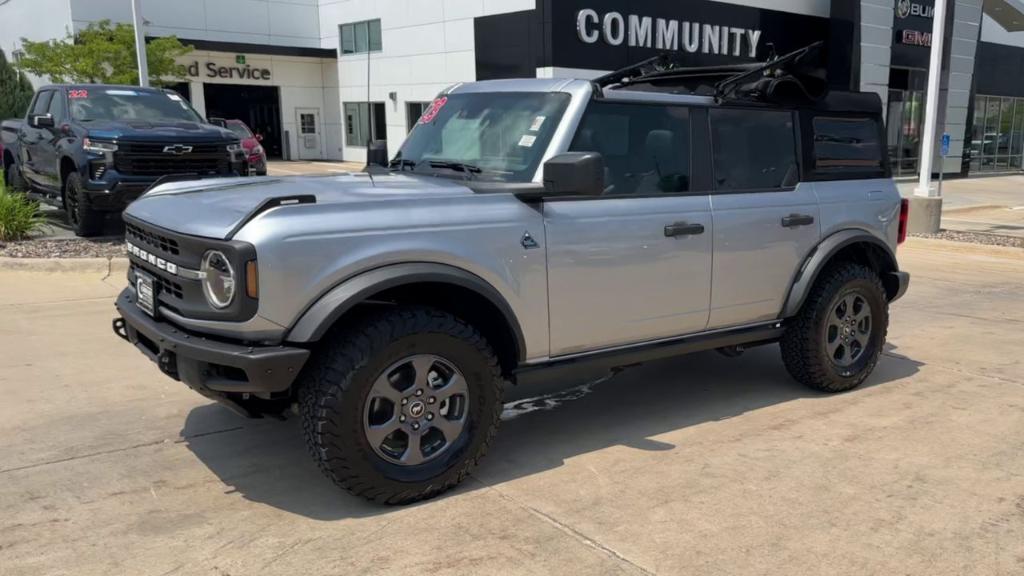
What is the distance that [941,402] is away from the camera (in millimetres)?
5387

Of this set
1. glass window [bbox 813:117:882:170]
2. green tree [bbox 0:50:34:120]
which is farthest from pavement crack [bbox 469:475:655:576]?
green tree [bbox 0:50:34:120]

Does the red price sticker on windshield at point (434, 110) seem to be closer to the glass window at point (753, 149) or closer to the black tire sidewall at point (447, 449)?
the glass window at point (753, 149)

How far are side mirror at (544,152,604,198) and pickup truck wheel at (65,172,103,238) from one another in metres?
7.83

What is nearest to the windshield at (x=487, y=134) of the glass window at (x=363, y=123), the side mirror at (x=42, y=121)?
the side mirror at (x=42, y=121)

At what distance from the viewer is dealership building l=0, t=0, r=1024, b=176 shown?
25.2 m

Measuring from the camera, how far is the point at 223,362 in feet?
11.2

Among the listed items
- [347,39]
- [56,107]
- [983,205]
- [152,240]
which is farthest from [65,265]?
[347,39]

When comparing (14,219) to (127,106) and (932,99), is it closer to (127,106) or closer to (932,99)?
(127,106)

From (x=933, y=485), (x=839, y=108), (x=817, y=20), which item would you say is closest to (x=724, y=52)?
(x=817, y=20)

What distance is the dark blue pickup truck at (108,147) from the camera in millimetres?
9594

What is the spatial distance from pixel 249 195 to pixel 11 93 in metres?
27.0

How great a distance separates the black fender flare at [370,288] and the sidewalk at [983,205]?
13.0 metres

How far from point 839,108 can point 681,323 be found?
2029mm

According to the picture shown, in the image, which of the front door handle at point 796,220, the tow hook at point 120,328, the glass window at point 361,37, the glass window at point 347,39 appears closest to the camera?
the tow hook at point 120,328
